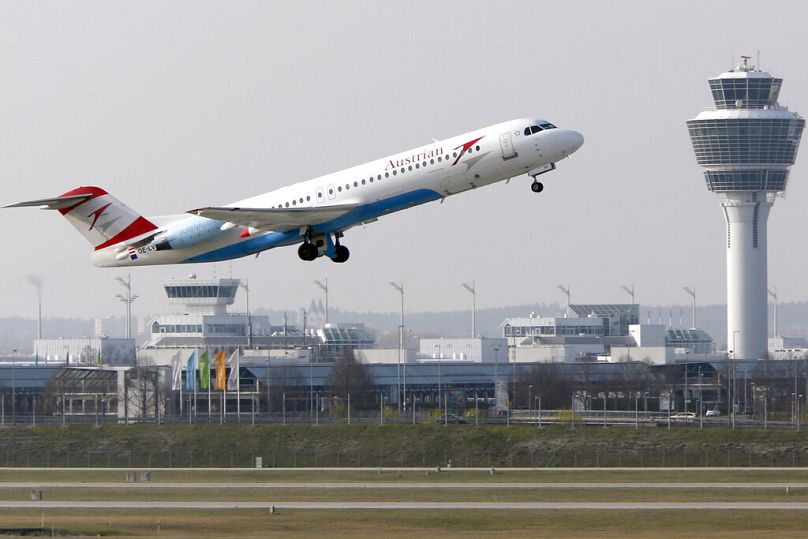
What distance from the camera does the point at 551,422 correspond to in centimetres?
12044

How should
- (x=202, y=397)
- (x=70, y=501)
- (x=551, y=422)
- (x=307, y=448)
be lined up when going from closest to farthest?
(x=70, y=501)
(x=307, y=448)
(x=551, y=422)
(x=202, y=397)

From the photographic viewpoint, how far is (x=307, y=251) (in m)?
72.4

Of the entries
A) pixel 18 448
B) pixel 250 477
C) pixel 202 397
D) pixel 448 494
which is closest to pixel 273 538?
pixel 448 494

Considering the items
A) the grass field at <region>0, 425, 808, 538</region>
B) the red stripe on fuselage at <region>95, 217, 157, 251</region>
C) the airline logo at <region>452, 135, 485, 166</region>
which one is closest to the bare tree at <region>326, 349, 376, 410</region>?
the grass field at <region>0, 425, 808, 538</region>

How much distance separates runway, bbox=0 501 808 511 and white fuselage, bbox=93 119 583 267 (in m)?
13.2

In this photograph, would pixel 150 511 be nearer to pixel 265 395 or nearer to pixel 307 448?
pixel 307 448

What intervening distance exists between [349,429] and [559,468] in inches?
848

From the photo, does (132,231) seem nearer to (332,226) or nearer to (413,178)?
(332,226)

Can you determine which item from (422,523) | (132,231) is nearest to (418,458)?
(132,231)

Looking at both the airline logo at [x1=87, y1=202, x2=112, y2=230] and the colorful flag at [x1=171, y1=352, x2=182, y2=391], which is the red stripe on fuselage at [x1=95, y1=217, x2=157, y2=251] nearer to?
the airline logo at [x1=87, y1=202, x2=112, y2=230]

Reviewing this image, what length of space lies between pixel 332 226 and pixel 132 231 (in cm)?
1078

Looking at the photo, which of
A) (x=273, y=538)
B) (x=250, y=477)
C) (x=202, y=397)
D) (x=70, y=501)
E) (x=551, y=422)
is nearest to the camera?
(x=273, y=538)

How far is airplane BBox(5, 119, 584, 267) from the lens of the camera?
69312 mm

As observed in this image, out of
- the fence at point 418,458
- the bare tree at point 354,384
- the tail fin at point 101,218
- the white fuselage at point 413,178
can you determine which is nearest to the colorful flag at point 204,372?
the bare tree at point 354,384
